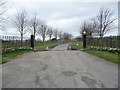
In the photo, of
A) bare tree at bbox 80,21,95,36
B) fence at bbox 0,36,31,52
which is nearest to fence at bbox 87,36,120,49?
fence at bbox 0,36,31,52

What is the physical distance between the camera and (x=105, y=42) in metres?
13.2

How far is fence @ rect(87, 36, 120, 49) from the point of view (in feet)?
36.9

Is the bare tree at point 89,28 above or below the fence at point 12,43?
above

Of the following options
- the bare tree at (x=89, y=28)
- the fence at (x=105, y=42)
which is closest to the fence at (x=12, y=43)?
the fence at (x=105, y=42)

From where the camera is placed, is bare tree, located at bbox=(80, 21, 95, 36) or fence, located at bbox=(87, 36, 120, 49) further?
bare tree, located at bbox=(80, 21, 95, 36)

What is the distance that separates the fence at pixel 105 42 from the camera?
1125cm

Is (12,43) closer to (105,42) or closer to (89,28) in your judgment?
(105,42)

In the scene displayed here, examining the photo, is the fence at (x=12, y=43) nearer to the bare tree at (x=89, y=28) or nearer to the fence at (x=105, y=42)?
the fence at (x=105, y=42)

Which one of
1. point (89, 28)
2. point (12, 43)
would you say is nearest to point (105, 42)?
point (12, 43)

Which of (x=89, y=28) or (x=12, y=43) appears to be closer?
(x=12, y=43)

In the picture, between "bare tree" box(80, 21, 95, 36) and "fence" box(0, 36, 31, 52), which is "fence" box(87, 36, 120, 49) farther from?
"bare tree" box(80, 21, 95, 36)

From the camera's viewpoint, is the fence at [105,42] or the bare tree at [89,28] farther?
the bare tree at [89,28]

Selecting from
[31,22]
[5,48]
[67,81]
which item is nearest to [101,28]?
[31,22]

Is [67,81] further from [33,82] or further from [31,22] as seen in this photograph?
[31,22]
